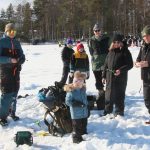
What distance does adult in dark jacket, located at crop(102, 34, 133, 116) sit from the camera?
307 inches

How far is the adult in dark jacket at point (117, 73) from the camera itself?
7.79 metres

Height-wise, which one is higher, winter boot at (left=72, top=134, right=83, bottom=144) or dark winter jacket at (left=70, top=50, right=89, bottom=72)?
dark winter jacket at (left=70, top=50, right=89, bottom=72)

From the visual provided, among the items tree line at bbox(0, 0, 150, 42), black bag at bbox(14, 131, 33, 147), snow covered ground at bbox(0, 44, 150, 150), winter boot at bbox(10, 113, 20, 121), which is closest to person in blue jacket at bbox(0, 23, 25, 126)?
winter boot at bbox(10, 113, 20, 121)

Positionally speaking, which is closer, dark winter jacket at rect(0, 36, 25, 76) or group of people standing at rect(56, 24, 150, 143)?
group of people standing at rect(56, 24, 150, 143)

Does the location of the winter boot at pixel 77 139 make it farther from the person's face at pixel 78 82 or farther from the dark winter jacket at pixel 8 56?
the dark winter jacket at pixel 8 56

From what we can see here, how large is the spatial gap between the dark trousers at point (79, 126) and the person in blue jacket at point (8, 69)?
164 centimetres

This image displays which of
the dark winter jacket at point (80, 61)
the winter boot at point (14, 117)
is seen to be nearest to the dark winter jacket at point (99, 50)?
the dark winter jacket at point (80, 61)

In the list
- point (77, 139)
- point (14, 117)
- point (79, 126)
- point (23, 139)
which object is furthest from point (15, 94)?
point (77, 139)

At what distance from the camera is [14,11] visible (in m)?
90.9

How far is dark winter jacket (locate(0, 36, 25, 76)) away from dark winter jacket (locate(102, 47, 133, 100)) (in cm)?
167

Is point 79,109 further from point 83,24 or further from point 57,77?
point 83,24

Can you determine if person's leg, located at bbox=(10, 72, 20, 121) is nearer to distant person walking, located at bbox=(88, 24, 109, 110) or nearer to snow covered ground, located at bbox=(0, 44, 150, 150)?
snow covered ground, located at bbox=(0, 44, 150, 150)

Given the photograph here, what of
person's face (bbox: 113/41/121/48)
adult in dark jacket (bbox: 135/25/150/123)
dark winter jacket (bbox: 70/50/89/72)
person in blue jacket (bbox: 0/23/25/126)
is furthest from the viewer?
dark winter jacket (bbox: 70/50/89/72)

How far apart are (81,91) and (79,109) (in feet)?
0.98
